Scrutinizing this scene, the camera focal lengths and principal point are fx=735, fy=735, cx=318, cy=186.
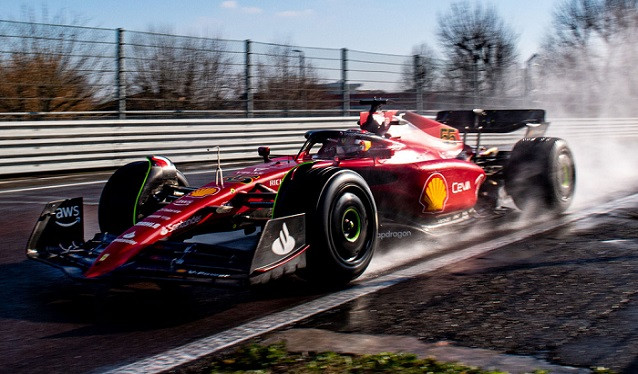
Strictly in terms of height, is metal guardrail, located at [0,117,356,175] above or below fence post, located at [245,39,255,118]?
below

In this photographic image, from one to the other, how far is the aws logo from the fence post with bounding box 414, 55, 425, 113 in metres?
13.8

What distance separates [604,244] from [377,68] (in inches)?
458

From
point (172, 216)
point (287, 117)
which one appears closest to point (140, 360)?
point (172, 216)

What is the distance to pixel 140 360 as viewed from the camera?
353 cm

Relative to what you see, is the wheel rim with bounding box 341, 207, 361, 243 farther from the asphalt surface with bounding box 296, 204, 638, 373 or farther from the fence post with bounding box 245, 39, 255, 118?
the fence post with bounding box 245, 39, 255, 118

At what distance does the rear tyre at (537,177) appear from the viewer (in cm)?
766

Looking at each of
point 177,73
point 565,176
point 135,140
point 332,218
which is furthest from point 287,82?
point 332,218

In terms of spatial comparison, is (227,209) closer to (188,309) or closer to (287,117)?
(188,309)

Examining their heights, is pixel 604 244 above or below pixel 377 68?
below

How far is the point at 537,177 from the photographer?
767cm

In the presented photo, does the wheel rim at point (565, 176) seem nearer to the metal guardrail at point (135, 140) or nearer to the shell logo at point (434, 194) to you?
the shell logo at point (434, 194)

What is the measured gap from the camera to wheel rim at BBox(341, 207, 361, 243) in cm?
501

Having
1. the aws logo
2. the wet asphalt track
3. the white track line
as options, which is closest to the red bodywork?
the wet asphalt track

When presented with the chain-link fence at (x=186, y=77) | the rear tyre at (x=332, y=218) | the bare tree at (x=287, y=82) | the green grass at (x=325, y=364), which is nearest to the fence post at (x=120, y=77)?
the chain-link fence at (x=186, y=77)
